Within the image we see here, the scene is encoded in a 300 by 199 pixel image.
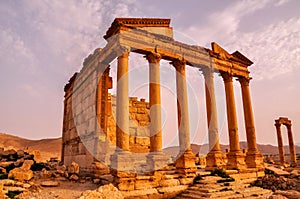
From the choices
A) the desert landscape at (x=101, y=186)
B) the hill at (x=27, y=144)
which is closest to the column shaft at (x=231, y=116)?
the desert landscape at (x=101, y=186)

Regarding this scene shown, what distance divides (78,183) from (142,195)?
12.4 feet

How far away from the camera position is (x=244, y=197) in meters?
10.6

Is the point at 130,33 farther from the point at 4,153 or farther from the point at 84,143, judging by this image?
the point at 4,153

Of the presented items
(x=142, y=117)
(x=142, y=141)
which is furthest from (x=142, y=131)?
(x=142, y=117)

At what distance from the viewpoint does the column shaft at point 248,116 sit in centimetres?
1642

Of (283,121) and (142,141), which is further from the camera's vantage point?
(283,121)

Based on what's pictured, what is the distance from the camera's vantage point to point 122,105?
11.4 m

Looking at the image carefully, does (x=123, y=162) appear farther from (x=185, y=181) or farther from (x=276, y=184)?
(x=276, y=184)

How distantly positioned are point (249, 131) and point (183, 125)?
6.10 metres

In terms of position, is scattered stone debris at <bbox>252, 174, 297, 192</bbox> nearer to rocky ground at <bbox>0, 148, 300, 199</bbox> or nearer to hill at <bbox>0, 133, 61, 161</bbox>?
rocky ground at <bbox>0, 148, 300, 199</bbox>

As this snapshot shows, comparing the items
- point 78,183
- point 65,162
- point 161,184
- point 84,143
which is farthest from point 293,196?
point 65,162

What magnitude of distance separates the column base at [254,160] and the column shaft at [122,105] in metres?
9.00

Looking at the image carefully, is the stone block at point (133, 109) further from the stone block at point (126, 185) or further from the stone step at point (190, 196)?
the stone step at point (190, 196)

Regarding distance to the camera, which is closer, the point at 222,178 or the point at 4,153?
the point at 222,178
